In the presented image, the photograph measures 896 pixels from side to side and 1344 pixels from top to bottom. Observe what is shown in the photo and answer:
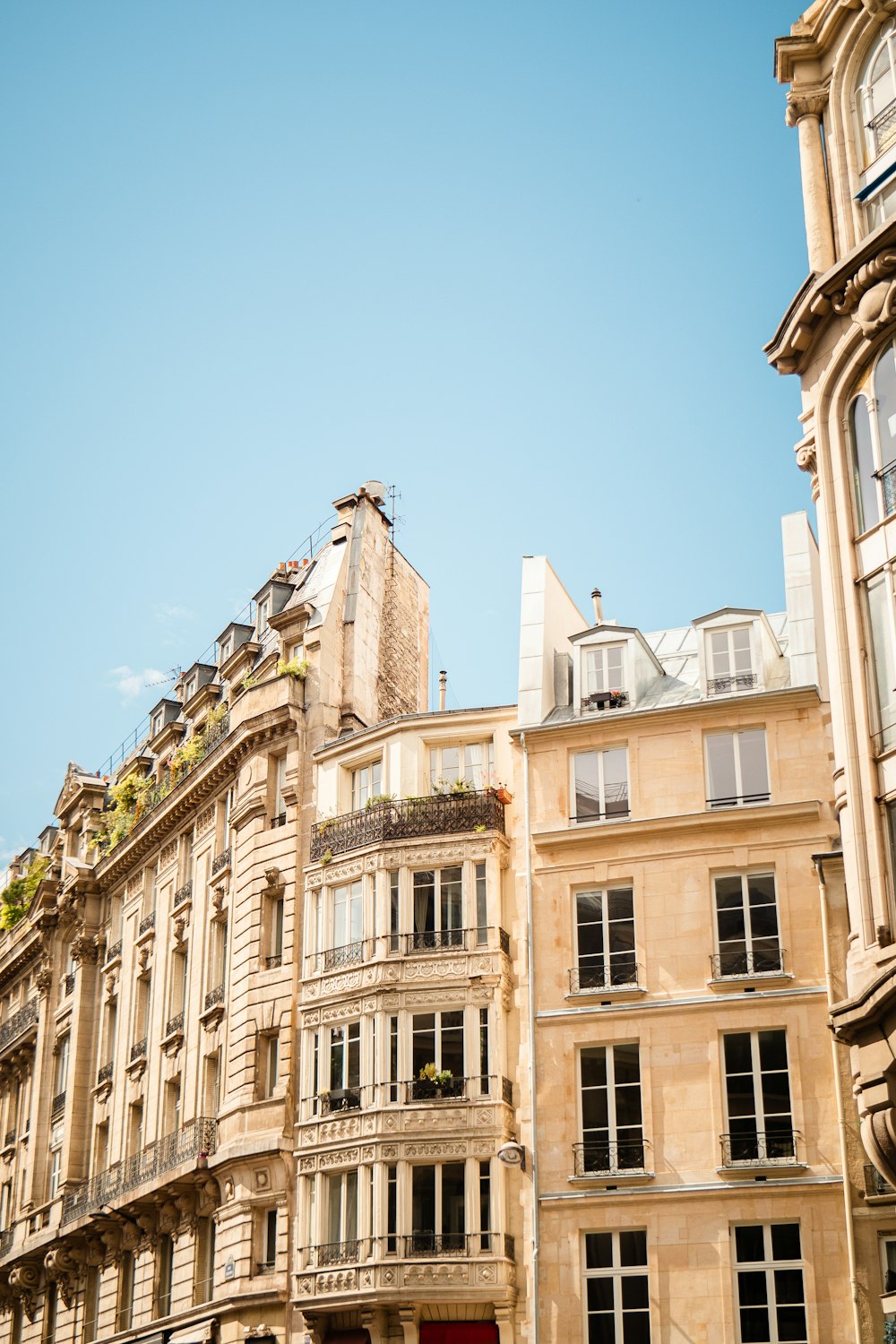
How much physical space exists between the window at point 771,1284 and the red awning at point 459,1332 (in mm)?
5348

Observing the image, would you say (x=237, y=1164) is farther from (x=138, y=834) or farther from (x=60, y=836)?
(x=60, y=836)

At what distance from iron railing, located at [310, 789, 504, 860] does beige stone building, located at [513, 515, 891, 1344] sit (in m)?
0.99

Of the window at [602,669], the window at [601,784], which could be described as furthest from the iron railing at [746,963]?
the window at [602,669]

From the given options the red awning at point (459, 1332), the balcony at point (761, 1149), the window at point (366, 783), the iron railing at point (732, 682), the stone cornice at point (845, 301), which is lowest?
the red awning at point (459, 1332)

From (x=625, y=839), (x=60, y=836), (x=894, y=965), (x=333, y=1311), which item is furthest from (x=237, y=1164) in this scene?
(x=60, y=836)

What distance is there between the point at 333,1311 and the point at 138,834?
18273 mm

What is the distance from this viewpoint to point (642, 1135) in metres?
33.0

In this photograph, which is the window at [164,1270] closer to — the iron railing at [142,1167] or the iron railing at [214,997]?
the iron railing at [142,1167]

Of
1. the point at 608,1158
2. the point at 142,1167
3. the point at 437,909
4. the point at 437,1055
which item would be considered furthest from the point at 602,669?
the point at 142,1167

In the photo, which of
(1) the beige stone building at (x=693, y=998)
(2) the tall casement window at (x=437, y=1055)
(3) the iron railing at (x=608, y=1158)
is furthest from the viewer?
(2) the tall casement window at (x=437, y=1055)

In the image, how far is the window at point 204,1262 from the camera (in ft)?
132

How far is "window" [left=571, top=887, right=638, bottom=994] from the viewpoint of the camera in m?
34.5

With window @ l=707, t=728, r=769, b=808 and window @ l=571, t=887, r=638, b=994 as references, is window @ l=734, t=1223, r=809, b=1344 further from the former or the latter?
window @ l=707, t=728, r=769, b=808

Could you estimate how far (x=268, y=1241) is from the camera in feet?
125
